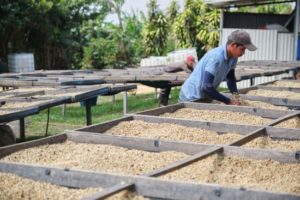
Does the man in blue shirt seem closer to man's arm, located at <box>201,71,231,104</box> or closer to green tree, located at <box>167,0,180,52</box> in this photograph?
man's arm, located at <box>201,71,231,104</box>

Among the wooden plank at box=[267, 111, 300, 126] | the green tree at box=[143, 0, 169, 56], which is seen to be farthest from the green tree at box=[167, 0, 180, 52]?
the wooden plank at box=[267, 111, 300, 126]

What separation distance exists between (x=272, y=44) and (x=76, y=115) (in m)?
4.90

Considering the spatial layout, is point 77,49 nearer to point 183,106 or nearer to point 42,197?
point 183,106

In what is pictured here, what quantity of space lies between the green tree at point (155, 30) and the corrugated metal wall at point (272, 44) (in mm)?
5690

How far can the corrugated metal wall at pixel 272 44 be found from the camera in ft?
39.6

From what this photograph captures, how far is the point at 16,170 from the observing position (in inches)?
107

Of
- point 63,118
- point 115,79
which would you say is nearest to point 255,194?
point 115,79

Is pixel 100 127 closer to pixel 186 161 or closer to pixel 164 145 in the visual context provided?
pixel 164 145

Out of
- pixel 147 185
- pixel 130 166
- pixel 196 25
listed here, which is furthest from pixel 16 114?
pixel 196 25

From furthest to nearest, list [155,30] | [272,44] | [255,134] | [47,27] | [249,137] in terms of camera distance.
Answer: [155,30] < [47,27] < [272,44] < [255,134] < [249,137]

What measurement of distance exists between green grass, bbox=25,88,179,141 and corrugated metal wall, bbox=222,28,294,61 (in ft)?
7.24

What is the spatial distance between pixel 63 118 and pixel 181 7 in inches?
409

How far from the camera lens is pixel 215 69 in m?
4.85

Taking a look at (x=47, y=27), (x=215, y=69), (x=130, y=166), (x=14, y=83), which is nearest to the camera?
(x=130, y=166)
